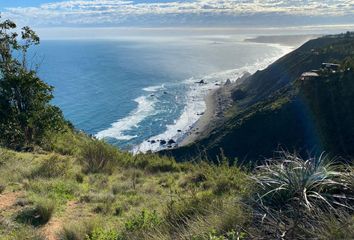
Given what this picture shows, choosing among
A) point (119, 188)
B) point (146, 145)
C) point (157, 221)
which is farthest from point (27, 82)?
point (146, 145)

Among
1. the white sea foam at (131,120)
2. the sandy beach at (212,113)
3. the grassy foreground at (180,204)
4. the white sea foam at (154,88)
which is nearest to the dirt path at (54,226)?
the grassy foreground at (180,204)

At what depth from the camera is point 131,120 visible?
247 ft

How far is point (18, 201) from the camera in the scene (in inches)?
293

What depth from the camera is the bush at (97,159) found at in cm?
1186

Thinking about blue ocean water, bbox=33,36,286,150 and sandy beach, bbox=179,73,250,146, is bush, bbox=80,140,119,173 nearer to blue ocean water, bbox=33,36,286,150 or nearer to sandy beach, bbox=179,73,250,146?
blue ocean water, bbox=33,36,286,150

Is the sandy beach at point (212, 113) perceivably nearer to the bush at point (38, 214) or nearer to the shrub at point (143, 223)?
the bush at point (38, 214)

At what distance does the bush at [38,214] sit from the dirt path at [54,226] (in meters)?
0.12

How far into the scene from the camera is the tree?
58.4ft

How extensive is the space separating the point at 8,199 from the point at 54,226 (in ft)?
5.66

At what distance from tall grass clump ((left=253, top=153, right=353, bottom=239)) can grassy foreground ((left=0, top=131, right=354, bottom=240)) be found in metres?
0.01

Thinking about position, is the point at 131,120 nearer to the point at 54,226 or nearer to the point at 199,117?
the point at 199,117

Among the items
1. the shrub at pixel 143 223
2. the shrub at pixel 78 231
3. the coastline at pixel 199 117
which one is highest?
the shrub at pixel 143 223

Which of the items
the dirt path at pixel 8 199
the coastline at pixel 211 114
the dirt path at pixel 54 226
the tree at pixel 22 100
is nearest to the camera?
the dirt path at pixel 54 226

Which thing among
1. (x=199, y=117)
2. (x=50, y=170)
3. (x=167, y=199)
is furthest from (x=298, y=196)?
(x=199, y=117)
